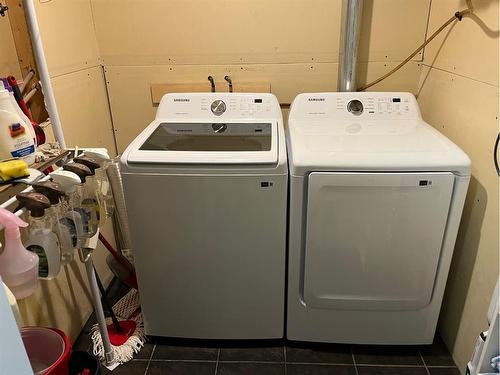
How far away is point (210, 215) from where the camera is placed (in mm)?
1600

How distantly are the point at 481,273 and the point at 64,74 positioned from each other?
1942mm

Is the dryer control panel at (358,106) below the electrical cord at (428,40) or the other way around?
below

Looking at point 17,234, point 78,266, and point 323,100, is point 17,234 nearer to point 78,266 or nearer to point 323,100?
point 78,266

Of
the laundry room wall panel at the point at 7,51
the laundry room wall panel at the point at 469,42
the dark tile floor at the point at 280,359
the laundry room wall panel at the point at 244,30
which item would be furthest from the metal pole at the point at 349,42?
the laundry room wall panel at the point at 7,51

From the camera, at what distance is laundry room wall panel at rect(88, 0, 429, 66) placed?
6.52 feet

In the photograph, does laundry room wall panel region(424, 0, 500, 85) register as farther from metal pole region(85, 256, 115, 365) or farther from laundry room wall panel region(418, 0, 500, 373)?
metal pole region(85, 256, 115, 365)

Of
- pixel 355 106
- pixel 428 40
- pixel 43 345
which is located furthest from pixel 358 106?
pixel 43 345

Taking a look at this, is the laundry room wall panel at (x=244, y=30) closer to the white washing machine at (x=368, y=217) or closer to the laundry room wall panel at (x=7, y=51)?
the white washing machine at (x=368, y=217)

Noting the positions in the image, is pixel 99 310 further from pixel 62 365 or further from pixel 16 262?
pixel 16 262

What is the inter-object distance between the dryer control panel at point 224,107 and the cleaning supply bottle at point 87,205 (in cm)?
71

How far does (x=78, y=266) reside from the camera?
188cm

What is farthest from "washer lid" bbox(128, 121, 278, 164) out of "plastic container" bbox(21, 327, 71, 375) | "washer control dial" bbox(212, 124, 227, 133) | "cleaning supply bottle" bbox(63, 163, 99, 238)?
"plastic container" bbox(21, 327, 71, 375)

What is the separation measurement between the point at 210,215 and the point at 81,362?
0.75m

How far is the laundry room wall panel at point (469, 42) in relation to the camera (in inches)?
56.7
